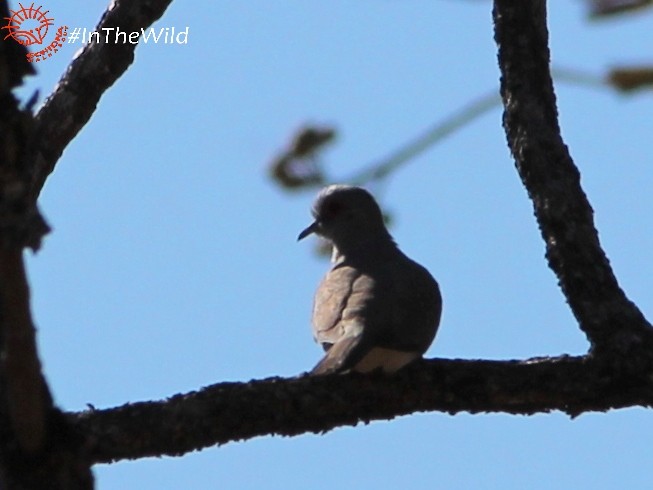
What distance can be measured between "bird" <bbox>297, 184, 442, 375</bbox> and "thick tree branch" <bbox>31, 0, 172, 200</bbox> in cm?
108

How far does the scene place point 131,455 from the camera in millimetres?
3711

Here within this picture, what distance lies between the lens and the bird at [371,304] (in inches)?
209

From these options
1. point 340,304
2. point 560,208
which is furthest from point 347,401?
point 340,304

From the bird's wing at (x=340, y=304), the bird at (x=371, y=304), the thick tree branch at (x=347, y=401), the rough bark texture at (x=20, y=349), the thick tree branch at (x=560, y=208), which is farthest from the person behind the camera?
the bird's wing at (x=340, y=304)

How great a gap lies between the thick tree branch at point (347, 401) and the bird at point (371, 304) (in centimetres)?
25

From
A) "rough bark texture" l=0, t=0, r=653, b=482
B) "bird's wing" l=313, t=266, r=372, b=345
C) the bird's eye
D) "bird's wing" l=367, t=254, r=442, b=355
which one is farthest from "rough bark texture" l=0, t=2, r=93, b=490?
the bird's eye

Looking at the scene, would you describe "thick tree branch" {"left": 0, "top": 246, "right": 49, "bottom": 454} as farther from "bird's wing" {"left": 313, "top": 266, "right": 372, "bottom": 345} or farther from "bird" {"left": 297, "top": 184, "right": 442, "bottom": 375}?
"bird's wing" {"left": 313, "top": 266, "right": 372, "bottom": 345}

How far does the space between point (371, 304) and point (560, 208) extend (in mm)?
1813

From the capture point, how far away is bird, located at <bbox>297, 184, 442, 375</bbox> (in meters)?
5.31

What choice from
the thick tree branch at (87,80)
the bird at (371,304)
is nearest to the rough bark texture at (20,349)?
the bird at (371,304)

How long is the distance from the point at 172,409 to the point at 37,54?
2.11 metres

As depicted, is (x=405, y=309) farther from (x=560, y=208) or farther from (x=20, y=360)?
(x=20, y=360)

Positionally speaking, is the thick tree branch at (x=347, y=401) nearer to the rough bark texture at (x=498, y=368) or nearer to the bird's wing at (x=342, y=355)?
the rough bark texture at (x=498, y=368)

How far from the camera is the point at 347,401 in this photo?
13.4ft
